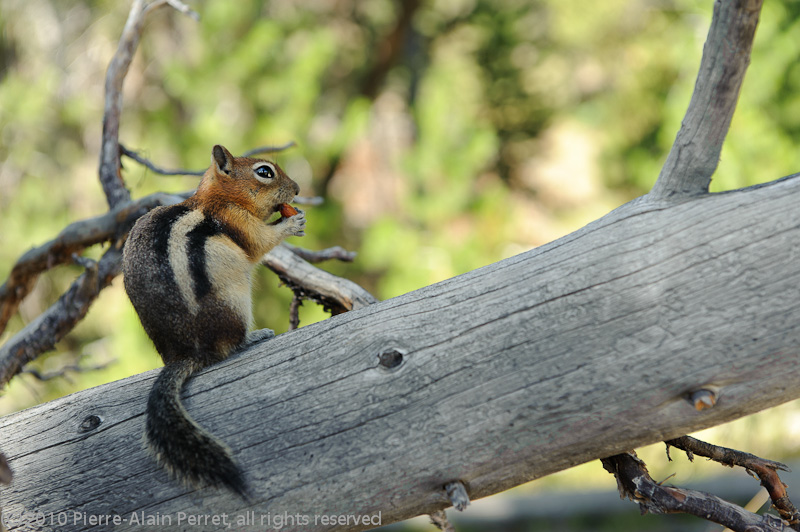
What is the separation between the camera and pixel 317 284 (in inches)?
97.1

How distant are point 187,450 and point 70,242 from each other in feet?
5.45

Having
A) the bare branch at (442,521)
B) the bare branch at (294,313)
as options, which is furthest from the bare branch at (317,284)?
the bare branch at (442,521)

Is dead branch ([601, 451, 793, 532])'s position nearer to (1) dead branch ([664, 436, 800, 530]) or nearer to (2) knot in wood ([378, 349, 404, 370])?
(1) dead branch ([664, 436, 800, 530])

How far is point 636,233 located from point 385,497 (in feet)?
3.09

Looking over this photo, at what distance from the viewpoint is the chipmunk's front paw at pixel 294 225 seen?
255 cm

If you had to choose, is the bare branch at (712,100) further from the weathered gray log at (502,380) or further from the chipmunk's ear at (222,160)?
the chipmunk's ear at (222,160)

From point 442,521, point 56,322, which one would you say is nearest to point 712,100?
point 442,521

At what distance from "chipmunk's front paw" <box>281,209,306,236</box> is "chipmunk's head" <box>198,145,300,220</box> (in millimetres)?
243

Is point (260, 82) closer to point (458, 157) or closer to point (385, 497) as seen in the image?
point (458, 157)

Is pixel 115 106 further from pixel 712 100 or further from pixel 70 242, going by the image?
pixel 712 100

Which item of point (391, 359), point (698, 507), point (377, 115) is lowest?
point (698, 507)

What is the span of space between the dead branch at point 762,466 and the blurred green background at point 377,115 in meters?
3.97

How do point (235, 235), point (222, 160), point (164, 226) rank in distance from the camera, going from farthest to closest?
1. point (222, 160)
2. point (235, 235)
3. point (164, 226)

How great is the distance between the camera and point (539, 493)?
21.4 ft
